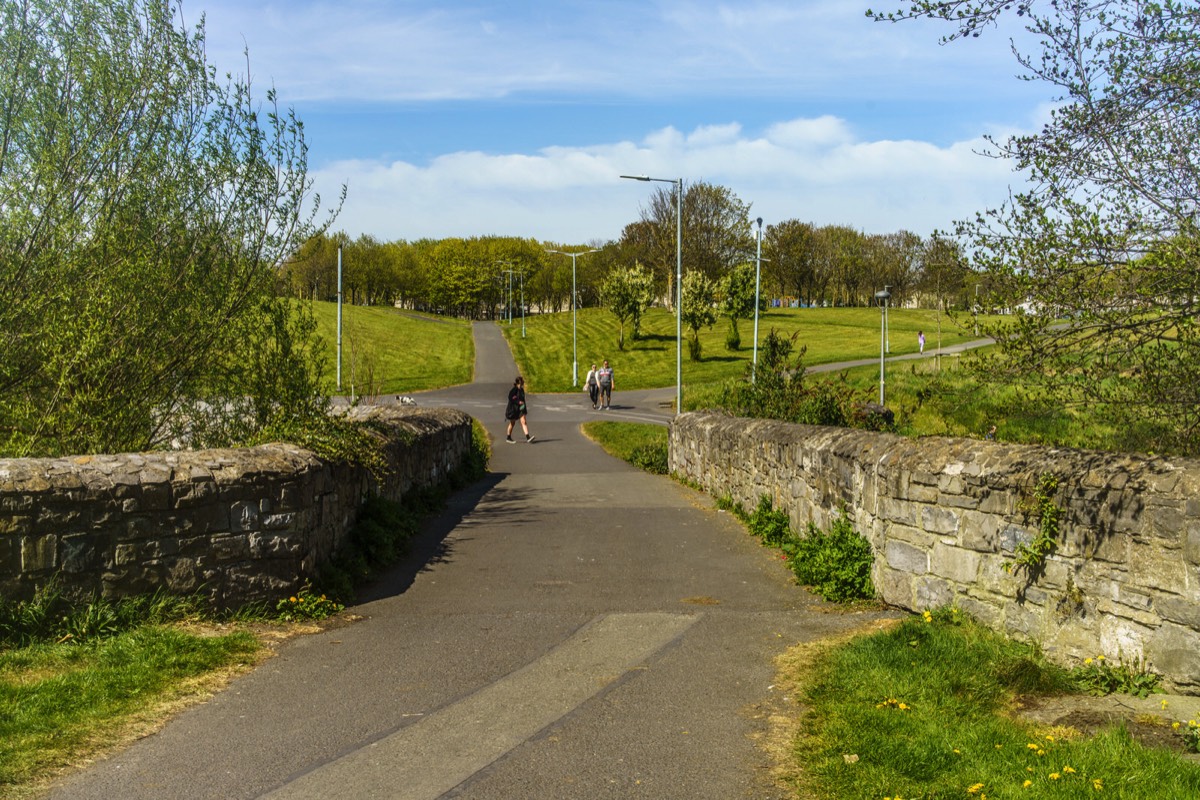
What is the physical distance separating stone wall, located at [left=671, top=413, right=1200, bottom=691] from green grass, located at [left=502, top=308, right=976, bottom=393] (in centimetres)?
3629

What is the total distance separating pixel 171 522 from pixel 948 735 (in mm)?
5094

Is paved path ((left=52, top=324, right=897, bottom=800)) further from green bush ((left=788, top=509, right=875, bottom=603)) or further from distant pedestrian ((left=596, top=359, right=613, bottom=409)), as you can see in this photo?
distant pedestrian ((left=596, top=359, right=613, bottom=409))

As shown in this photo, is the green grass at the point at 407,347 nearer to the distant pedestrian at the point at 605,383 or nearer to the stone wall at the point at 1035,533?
the distant pedestrian at the point at 605,383

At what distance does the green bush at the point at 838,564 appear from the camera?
28.0ft

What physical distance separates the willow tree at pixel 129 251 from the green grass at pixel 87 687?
2451 mm

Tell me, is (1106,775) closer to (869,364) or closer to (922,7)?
(922,7)

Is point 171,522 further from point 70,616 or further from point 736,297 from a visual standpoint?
point 736,297

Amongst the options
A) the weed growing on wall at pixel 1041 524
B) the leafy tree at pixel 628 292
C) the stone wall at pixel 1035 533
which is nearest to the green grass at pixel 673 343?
the leafy tree at pixel 628 292

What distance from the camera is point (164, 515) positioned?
23.3ft

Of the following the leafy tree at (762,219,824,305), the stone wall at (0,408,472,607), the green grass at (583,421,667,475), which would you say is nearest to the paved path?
the stone wall at (0,408,472,607)

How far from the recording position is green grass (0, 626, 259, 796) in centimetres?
493

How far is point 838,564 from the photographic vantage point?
880 centimetres

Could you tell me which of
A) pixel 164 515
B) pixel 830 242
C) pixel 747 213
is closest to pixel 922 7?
pixel 164 515

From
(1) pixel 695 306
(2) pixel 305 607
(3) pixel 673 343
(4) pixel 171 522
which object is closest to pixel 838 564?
(2) pixel 305 607
